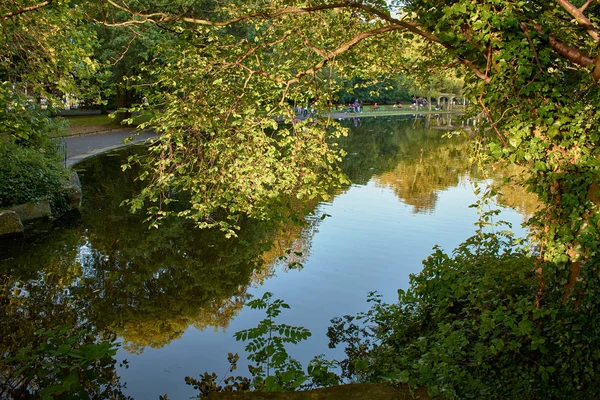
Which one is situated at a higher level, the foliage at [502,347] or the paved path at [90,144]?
the paved path at [90,144]

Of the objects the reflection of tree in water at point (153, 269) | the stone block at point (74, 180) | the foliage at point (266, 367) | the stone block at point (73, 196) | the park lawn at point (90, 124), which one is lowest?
the foliage at point (266, 367)

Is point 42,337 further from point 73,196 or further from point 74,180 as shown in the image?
point 74,180

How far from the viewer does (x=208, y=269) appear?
11828mm

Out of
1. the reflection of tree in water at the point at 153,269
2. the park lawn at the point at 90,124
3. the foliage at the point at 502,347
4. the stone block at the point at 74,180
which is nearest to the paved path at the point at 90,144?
the park lawn at the point at 90,124

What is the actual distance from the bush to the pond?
4.08 ft

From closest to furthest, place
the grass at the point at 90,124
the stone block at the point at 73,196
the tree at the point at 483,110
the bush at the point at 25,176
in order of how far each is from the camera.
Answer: the tree at the point at 483,110 < the bush at the point at 25,176 < the stone block at the point at 73,196 < the grass at the point at 90,124

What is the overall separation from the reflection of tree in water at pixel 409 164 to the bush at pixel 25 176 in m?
11.5

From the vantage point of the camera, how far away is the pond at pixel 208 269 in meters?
8.51

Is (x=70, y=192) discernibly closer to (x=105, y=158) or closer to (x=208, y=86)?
(x=105, y=158)

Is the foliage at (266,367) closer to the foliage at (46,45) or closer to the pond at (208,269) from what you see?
the pond at (208,269)

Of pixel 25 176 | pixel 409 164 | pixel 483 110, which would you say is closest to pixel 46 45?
Result: pixel 483 110

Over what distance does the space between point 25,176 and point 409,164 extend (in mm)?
17634

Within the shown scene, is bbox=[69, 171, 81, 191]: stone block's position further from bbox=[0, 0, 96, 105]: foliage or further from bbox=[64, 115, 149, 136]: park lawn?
bbox=[64, 115, 149, 136]: park lawn

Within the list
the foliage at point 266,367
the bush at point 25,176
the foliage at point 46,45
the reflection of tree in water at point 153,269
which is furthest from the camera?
the bush at point 25,176
